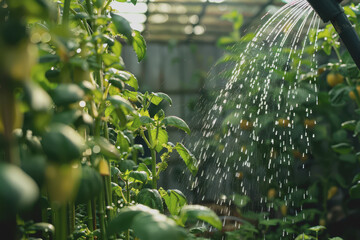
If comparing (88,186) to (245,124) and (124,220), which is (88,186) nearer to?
(124,220)

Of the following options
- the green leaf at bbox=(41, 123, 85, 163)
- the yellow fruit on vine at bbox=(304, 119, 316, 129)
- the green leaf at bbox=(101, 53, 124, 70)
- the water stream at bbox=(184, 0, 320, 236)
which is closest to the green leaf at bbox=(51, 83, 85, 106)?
the green leaf at bbox=(41, 123, 85, 163)

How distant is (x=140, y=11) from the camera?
3.99 metres

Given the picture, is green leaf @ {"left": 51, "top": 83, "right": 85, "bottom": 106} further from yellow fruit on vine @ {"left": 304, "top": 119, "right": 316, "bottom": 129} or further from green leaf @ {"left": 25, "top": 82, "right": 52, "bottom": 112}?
yellow fruit on vine @ {"left": 304, "top": 119, "right": 316, "bottom": 129}

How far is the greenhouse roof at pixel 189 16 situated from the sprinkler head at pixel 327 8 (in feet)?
9.62

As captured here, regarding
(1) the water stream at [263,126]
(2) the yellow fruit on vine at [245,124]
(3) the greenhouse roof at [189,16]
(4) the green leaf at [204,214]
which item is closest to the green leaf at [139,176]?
(4) the green leaf at [204,214]

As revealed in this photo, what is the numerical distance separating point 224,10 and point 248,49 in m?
1.67

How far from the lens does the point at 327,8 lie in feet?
2.89

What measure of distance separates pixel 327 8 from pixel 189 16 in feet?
11.7

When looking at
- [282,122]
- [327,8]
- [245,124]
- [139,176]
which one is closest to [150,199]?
[139,176]

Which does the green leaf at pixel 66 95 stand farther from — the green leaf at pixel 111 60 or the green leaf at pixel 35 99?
the green leaf at pixel 111 60

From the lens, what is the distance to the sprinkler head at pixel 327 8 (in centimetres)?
88

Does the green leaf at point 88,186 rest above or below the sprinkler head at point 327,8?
below

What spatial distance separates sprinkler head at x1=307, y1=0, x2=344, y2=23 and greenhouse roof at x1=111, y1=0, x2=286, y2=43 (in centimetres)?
293

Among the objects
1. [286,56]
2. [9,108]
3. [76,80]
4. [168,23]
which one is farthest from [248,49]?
[9,108]
